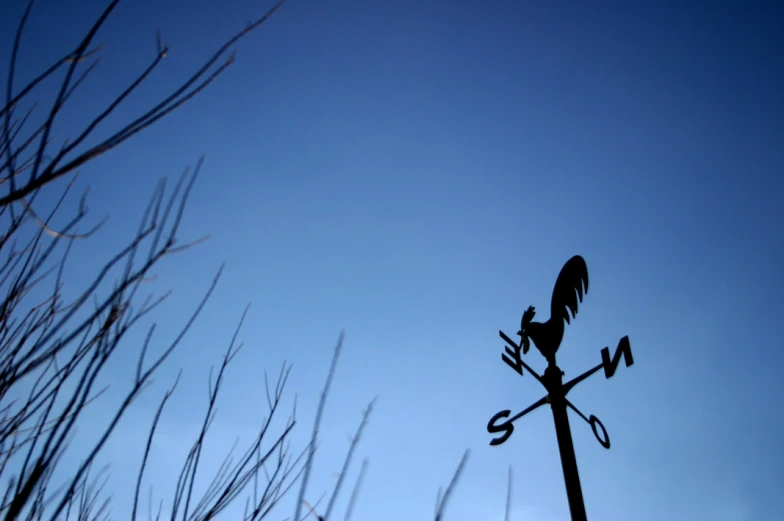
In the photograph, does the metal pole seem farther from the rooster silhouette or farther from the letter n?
the letter n

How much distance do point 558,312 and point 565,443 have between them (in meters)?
0.81

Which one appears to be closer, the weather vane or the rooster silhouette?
the weather vane

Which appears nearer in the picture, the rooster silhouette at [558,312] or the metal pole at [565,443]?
the metal pole at [565,443]

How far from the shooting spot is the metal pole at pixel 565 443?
1.58 metres

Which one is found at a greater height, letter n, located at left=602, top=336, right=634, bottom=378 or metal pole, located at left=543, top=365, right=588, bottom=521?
letter n, located at left=602, top=336, right=634, bottom=378

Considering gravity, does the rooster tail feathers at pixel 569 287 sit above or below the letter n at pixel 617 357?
above

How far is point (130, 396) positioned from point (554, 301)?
194 cm

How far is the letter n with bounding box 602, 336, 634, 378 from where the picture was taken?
→ 232 cm

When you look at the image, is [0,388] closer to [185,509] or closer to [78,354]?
[78,354]

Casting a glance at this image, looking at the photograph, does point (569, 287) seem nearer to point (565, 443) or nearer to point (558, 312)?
point (558, 312)

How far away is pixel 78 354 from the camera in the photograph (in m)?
1.47

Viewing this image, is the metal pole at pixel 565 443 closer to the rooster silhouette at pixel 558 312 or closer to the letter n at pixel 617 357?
the rooster silhouette at pixel 558 312

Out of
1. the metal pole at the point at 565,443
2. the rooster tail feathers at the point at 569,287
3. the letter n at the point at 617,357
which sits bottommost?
the metal pole at the point at 565,443

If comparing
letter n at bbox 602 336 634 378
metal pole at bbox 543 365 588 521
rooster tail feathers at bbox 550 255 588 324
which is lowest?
metal pole at bbox 543 365 588 521
